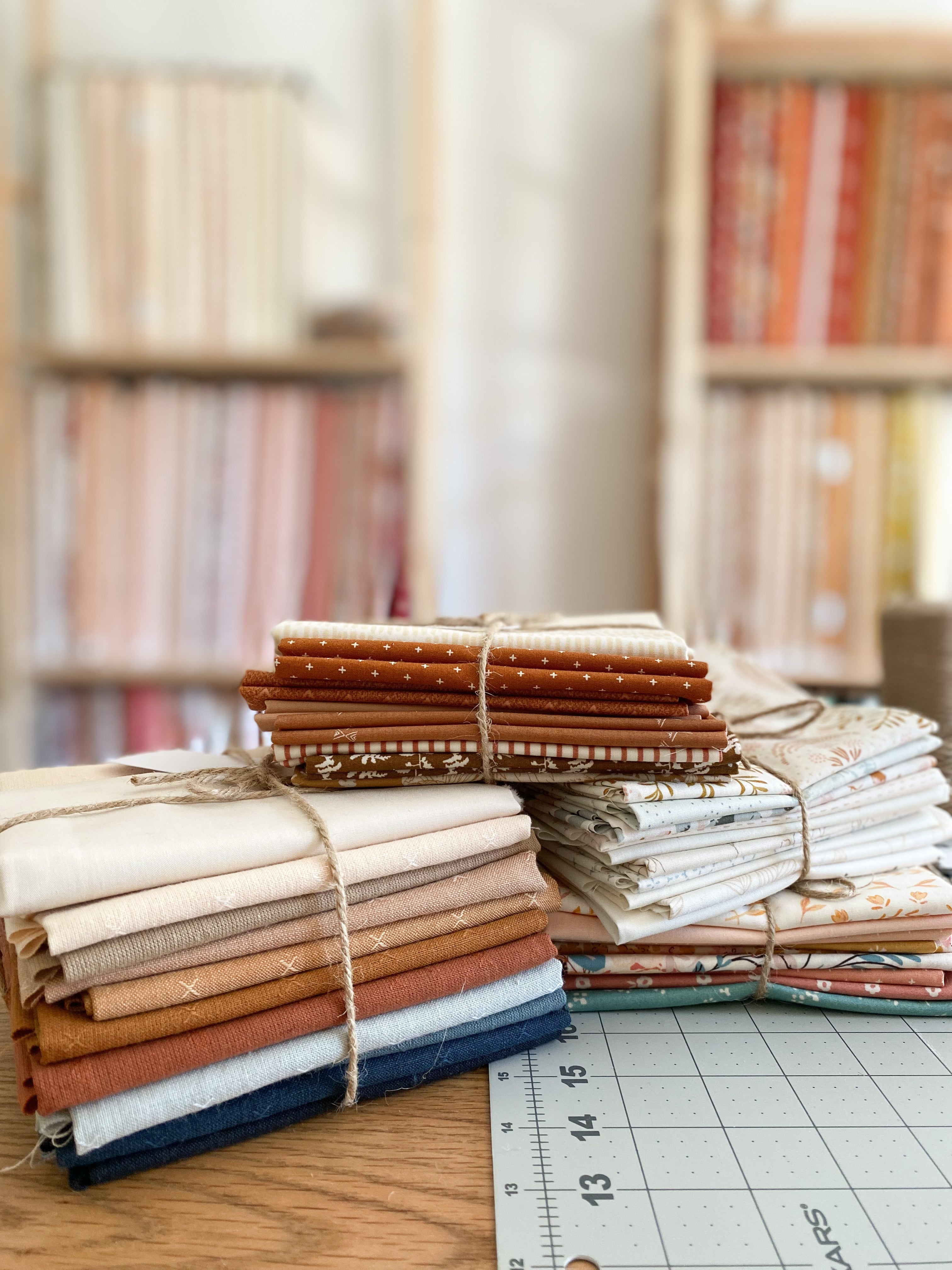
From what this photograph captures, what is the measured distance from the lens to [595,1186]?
19.0 inches

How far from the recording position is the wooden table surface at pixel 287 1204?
0.44 metres

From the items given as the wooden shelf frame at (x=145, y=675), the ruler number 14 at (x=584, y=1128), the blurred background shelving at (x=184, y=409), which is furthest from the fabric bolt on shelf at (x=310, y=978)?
the wooden shelf frame at (x=145, y=675)

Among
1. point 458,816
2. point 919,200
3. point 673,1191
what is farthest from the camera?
point 919,200

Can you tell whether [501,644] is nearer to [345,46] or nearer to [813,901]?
[813,901]

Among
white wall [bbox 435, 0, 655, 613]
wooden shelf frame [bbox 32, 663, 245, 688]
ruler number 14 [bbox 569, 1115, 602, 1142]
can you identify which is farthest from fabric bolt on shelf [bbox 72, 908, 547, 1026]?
white wall [bbox 435, 0, 655, 613]

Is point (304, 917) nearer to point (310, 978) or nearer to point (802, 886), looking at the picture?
point (310, 978)

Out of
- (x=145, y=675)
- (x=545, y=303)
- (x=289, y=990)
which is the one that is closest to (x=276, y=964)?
(x=289, y=990)

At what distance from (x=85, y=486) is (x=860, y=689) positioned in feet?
4.52

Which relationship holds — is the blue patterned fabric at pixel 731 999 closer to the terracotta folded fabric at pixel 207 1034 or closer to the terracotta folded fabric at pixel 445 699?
the terracotta folded fabric at pixel 207 1034

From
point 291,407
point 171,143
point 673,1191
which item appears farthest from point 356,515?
point 673,1191

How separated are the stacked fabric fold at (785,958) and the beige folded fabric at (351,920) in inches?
3.1

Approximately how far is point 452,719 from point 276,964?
0.18 metres

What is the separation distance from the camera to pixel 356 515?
169 centimetres

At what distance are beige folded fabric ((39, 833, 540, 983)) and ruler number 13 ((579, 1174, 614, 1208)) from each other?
17cm
